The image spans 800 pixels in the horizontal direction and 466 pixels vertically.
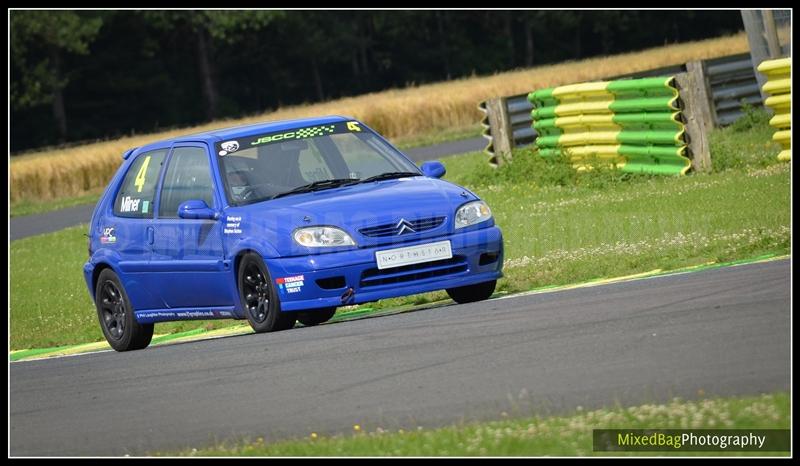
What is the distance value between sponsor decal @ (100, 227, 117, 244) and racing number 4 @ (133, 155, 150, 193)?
0.39 metres

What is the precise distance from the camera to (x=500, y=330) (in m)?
9.81

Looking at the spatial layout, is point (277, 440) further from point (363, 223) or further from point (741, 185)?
point (741, 185)

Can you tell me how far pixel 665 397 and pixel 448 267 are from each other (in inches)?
159

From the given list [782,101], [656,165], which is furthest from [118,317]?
[782,101]

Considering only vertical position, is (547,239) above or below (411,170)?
below

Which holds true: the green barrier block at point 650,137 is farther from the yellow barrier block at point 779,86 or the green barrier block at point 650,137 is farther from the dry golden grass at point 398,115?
the dry golden grass at point 398,115

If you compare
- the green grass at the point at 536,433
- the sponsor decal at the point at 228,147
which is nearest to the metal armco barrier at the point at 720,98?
the sponsor decal at the point at 228,147

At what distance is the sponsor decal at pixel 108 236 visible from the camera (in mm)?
12836

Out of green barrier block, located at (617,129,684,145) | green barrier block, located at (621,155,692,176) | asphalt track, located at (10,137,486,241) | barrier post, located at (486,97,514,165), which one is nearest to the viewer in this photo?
green barrier block, located at (617,129,684,145)

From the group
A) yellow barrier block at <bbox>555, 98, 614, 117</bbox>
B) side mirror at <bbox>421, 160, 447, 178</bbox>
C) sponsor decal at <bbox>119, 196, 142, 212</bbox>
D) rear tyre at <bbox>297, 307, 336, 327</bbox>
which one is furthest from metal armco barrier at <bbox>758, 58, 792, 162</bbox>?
sponsor decal at <bbox>119, 196, 142, 212</bbox>

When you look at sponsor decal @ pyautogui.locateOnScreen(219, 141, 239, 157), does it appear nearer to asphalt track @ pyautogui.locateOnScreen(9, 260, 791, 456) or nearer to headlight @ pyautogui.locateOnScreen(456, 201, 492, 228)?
asphalt track @ pyautogui.locateOnScreen(9, 260, 791, 456)

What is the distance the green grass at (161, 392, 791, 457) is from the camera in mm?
6516

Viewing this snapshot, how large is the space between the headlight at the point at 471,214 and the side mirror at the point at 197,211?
1793 mm

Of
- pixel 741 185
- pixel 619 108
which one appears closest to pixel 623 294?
pixel 741 185
